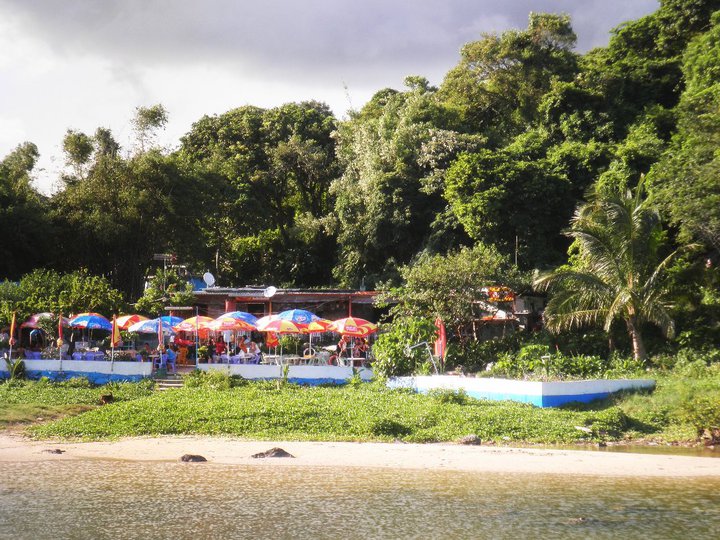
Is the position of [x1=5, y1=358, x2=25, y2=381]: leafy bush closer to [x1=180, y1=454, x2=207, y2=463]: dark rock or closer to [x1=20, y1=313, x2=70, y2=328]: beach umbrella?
[x1=20, y1=313, x2=70, y2=328]: beach umbrella

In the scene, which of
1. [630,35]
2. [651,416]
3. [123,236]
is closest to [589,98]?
[630,35]

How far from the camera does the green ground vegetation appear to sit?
17.6 metres

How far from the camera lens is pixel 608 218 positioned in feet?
80.3

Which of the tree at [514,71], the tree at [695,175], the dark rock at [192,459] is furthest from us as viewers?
the tree at [514,71]

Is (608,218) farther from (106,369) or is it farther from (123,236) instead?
(123,236)

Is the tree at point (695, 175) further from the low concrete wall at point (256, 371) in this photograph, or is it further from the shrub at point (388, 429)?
the low concrete wall at point (256, 371)

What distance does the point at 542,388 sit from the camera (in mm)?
19766

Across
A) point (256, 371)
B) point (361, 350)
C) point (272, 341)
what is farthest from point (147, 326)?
point (361, 350)

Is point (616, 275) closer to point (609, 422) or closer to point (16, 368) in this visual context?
point (609, 422)

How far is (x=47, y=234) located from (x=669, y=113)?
30931mm

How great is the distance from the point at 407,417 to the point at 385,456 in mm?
3347

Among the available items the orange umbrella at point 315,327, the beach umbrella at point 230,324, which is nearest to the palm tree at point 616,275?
the orange umbrella at point 315,327

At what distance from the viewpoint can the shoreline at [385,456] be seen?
14375 millimetres

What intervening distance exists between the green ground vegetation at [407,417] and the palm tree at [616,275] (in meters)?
2.74
